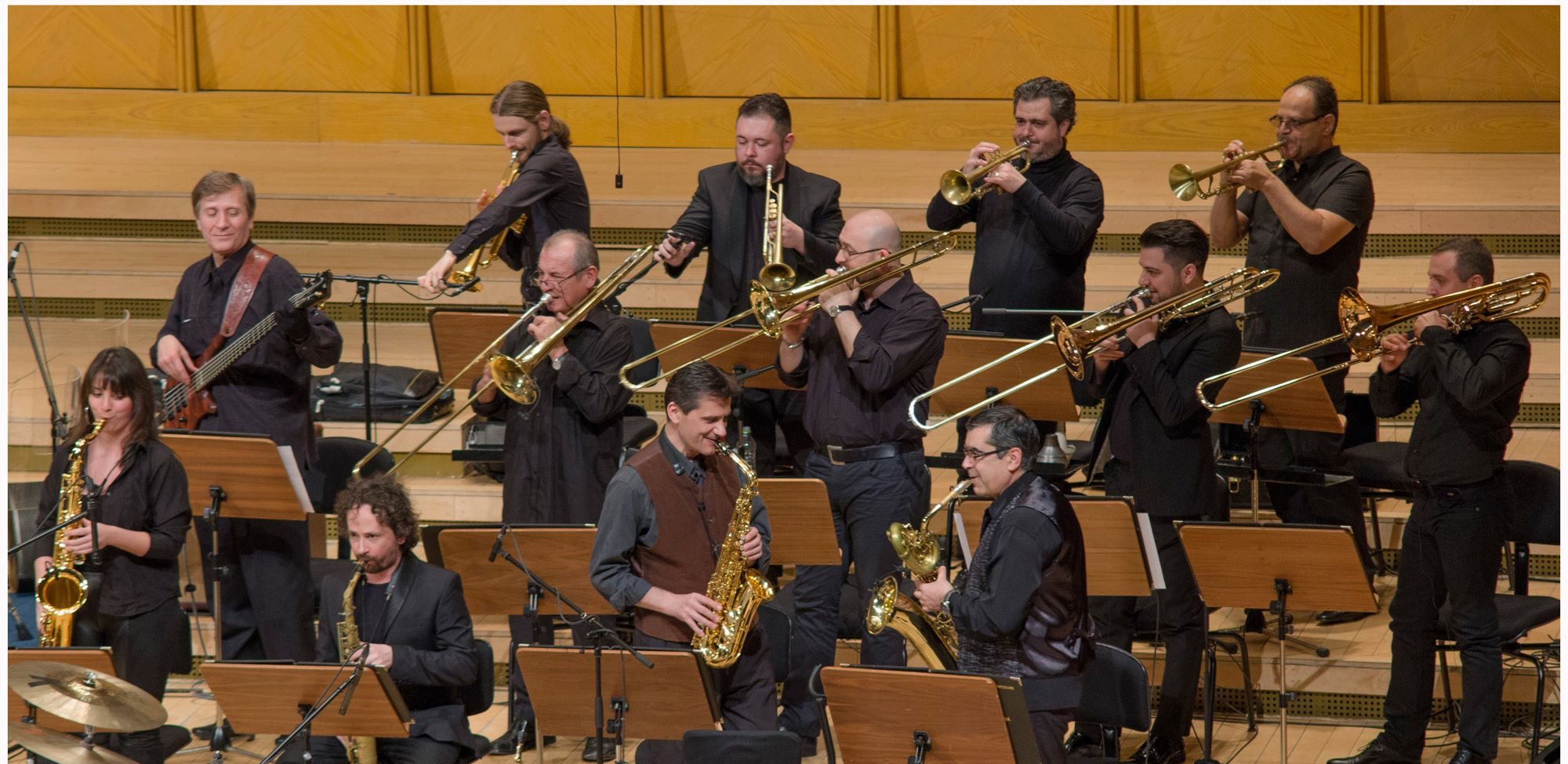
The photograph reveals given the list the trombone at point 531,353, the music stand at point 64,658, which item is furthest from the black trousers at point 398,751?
the trombone at point 531,353

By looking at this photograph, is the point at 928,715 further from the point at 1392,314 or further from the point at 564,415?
the point at 1392,314

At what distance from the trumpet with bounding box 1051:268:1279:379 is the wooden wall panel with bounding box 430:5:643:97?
537 cm

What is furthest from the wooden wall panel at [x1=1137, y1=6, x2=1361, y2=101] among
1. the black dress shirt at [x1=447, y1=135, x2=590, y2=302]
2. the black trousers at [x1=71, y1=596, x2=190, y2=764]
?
the black trousers at [x1=71, y1=596, x2=190, y2=764]

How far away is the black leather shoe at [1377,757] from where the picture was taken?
5.25m

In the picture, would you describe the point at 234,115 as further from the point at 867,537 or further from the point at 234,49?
the point at 867,537

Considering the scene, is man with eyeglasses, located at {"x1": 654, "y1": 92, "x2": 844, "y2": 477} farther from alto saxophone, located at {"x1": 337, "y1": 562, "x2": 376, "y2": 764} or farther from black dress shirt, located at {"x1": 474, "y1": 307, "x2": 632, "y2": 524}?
alto saxophone, located at {"x1": 337, "y1": 562, "x2": 376, "y2": 764}

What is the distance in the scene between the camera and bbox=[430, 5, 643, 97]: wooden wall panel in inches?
400

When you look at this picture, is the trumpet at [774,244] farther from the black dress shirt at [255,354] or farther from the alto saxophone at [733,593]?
the black dress shirt at [255,354]

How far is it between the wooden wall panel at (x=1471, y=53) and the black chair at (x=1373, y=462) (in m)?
3.70

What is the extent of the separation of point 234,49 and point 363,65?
2.47ft

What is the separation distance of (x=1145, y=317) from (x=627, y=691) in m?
1.88

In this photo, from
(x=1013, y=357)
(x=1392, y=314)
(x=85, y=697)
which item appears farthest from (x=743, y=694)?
(x=1392, y=314)

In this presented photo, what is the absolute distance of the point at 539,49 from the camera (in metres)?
10.2

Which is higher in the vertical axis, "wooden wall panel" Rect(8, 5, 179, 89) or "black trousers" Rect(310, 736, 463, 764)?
"wooden wall panel" Rect(8, 5, 179, 89)
